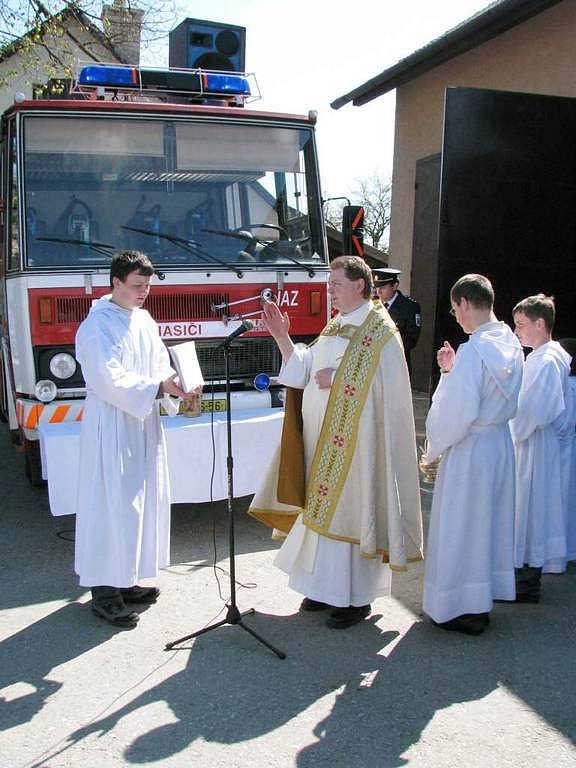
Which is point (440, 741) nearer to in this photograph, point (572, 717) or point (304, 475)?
point (572, 717)

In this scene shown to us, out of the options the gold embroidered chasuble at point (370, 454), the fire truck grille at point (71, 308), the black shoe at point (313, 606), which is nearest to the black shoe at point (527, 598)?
the gold embroidered chasuble at point (370, 454)

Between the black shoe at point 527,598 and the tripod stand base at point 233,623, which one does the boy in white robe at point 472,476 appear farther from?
the tripod stand base at point 233,623

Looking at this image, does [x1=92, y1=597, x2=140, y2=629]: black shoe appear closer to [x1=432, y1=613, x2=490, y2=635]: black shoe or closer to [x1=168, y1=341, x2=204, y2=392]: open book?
[x1=168, y1=341, x2=204, y2=392]: open book

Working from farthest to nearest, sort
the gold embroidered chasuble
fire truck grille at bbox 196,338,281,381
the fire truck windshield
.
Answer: fire truck grille at bbox 196,338,281,381 < the fire truck windshield < the gold embroidered chasuble

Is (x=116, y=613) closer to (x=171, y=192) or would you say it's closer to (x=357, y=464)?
(x=357, y=464)

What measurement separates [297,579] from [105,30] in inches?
450

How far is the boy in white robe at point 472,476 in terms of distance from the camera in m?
4.13

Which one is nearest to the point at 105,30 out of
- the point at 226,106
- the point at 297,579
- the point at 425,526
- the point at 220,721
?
the point at 226,106

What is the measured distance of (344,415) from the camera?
4.26 meters

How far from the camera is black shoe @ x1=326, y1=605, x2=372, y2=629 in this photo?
4.34 metres

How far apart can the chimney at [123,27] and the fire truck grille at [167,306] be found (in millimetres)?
8184

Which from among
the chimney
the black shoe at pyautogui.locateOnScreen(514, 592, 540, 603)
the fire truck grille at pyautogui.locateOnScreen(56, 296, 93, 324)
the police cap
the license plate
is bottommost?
the black shoe at pyautogui.locateOnScreen(514, 592, 540, 603)

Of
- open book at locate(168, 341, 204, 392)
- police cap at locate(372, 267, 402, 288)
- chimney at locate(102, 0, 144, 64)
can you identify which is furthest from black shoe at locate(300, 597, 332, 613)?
chimney at locate(102, 0, 144, 64)

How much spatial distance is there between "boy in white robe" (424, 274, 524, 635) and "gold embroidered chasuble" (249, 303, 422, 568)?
0.16 m
